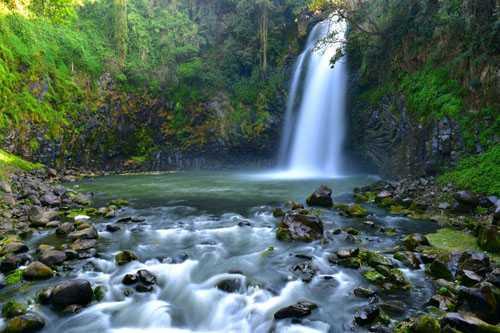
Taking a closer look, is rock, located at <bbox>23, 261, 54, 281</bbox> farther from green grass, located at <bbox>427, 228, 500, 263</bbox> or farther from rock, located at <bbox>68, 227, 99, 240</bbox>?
green grass, located at <bbox>427, 228, 500, 263</bbox>

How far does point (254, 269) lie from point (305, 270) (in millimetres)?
1109

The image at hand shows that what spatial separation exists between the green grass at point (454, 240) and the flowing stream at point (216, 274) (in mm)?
626

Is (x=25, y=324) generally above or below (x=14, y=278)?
below

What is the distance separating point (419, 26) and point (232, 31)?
60.3ft

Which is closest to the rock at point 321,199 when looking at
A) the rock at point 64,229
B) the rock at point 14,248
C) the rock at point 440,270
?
the rock at point 440,270

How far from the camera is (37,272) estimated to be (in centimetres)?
740

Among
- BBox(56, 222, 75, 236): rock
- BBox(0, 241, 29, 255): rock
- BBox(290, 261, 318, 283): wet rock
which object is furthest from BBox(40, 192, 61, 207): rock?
BBox(290, 261, 318, 283): wet rock

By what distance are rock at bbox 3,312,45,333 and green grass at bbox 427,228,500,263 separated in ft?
27.3

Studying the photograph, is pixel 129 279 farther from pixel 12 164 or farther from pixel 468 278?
pixel 12 164

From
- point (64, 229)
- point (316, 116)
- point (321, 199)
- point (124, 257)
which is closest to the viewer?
point (124, 257)

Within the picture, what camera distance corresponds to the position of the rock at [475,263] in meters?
7.01

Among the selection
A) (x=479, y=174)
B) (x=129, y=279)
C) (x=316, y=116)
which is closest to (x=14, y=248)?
(x=129, y=279)

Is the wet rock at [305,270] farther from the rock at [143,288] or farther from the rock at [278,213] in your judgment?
the rock at [278,213]

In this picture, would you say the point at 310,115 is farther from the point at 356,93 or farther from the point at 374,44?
the point at 374,44
